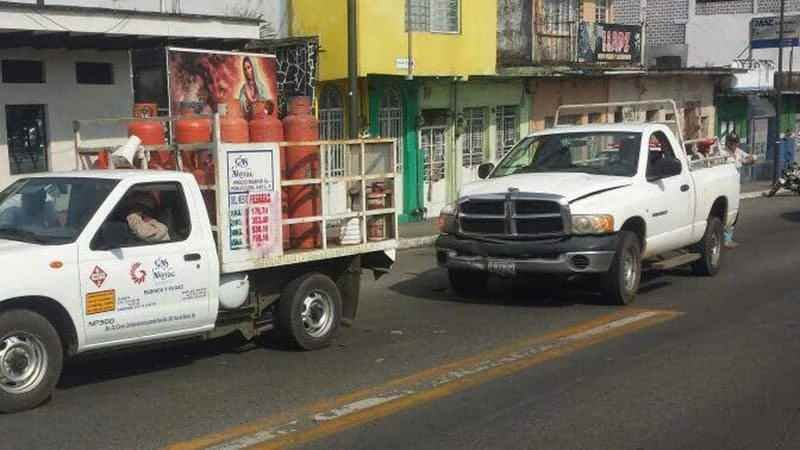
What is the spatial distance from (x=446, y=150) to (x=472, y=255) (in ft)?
40.5

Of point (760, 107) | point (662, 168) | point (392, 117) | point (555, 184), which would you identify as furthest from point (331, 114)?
point (760, 107)

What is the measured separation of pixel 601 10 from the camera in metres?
29.8

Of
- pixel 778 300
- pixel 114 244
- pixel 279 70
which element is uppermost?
pixel 279 70

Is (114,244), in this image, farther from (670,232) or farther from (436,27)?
(436,27)

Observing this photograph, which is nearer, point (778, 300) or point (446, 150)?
point (778, 300)

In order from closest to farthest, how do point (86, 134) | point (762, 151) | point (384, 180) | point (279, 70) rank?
point (384, 180), point (86, 134), point (279, 70), point (762, 151)

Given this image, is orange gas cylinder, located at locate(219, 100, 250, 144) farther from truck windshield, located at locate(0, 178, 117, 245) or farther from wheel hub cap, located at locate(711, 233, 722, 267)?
wheel hub cap, located at locate(711, 233, 722, 267)

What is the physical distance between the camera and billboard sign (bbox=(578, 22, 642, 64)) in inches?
1040

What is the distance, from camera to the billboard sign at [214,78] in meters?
13.7

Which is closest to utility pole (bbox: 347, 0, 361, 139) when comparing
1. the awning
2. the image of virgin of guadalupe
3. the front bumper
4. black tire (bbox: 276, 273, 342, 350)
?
the image of virgin of guadalupe

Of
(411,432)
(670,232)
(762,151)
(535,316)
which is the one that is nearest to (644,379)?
(411,432)

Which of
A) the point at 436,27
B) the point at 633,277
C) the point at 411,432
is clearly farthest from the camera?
the point at 436,27

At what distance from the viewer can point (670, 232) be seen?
11742mm

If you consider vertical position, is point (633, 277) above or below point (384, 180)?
below
